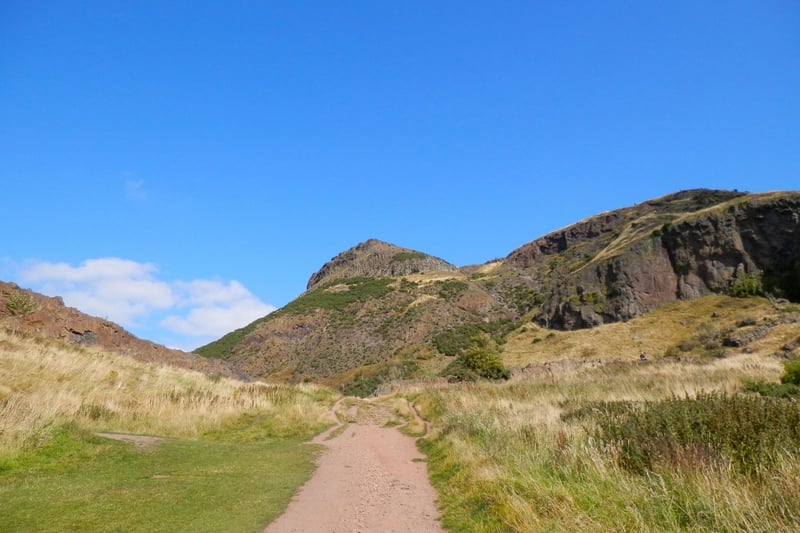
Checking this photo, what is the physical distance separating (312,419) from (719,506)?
17961 millimetres

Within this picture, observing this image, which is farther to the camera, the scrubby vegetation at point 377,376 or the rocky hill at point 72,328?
the scrubby vegetation at point 377,376

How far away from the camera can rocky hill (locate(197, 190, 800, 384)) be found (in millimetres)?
53438

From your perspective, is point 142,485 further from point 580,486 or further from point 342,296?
point 342,296

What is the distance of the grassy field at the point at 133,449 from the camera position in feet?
24.0

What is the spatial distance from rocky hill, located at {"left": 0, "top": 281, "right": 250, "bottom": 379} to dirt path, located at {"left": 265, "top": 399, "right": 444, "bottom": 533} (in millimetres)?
17776

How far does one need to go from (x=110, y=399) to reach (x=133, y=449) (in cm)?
631

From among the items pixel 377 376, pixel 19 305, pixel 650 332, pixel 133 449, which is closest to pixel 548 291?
pixel 650 332

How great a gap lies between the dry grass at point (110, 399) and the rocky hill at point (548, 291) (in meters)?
36.4

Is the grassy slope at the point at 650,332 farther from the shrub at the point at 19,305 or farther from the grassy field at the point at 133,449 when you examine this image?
the shrub at the point at 19,305

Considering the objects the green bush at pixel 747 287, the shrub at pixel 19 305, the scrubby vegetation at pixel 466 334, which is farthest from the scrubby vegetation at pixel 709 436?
the scrubby vegetation at pixel 466 334

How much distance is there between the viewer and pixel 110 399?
17.1 metres

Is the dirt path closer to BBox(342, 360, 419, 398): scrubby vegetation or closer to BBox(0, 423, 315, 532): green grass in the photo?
BBox(0, 423, 315, 532): green grass

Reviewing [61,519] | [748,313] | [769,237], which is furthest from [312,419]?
[769,237]

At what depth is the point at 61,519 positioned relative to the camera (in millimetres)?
6617
